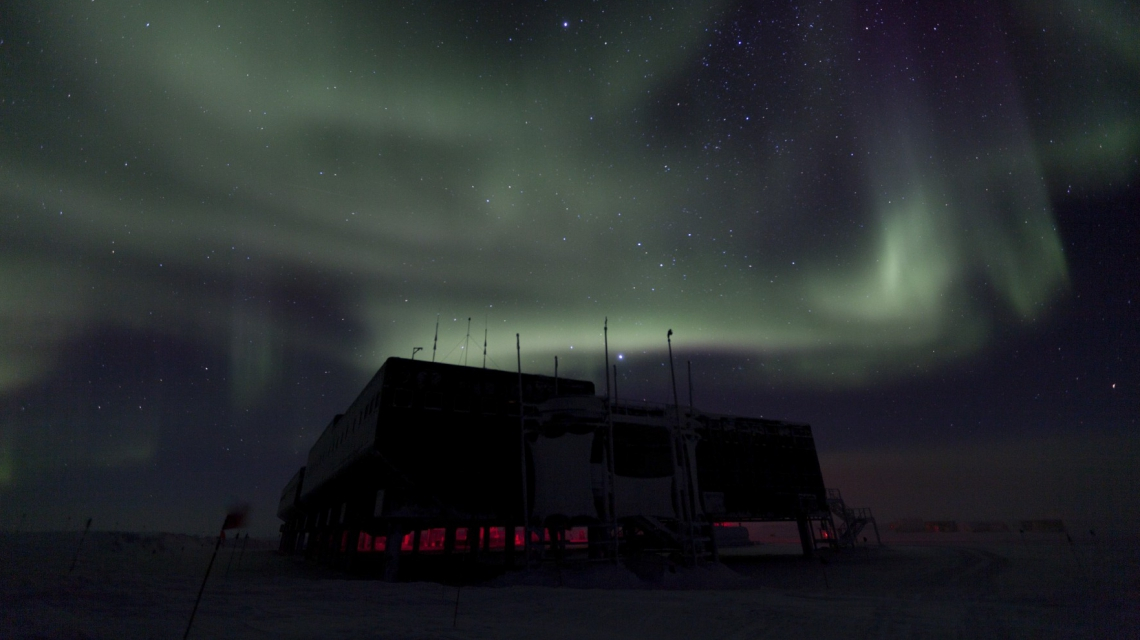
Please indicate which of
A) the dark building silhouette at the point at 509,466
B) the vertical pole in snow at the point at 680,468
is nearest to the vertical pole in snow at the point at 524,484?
the dark building silhouette at the point at 509,466

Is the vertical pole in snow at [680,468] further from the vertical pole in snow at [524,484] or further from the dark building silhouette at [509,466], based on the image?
the vertical pole in snow at [524,484]

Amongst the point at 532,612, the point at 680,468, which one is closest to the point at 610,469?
the point at 680,468

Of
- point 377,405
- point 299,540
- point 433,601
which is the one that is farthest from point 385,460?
point 299,540

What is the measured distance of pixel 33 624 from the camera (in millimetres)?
12008

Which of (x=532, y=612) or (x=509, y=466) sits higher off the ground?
(x=509, y=466)

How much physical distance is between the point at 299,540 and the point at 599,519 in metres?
74.3

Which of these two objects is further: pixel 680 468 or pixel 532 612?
pixel 680 468

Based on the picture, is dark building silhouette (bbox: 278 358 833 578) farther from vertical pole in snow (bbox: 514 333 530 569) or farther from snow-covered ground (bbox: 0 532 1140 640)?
snow-covered ground (bbox: 0 532 1140 640)

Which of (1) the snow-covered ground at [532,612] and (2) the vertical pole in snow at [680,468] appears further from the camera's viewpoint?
(2) the vertical pole in snow at [680,468]

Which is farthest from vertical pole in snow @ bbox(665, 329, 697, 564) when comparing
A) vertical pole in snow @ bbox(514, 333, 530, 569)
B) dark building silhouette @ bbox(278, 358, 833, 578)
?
vertical pole in snow @ bbox(514, 333, 530, 569)

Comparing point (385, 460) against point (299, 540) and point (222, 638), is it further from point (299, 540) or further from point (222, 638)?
point (299, 540)

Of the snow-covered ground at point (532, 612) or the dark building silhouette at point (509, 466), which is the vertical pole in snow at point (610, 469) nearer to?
the dark building silhouette at point (509, 466)

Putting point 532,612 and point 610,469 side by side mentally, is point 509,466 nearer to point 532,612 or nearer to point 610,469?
point 610,469

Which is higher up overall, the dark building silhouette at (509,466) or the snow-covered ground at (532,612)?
the dark building silhouette at (509,466)
